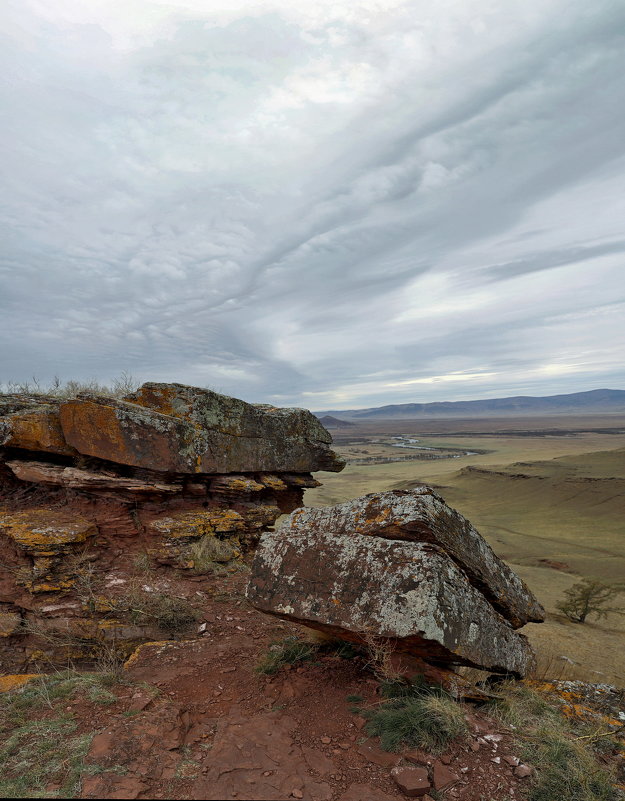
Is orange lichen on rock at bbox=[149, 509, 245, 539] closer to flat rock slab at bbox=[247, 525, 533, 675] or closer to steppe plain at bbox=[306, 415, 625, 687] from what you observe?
flat rock slab at bbox=[247, 525, 533, 675]

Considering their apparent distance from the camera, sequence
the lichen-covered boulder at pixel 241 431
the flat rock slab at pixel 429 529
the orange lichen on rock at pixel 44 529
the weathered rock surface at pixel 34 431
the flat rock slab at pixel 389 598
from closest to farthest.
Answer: the flat rock slab at pixel 389 598 < the flat rock slab at pixel 429 529 < the orange lichen on rock at pixel 44 529 < the weathered rock surface at pixel 34 431 < the lichen-covered boulder at pixel 241 431

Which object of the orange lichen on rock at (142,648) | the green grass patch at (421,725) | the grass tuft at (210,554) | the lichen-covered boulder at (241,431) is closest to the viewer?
the green grass patch at (421,725)

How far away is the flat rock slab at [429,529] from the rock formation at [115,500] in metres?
4.00

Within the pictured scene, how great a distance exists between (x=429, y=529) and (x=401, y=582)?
0.73 meters

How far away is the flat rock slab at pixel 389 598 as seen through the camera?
13.2 ft

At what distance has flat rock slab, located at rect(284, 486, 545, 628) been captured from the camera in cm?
474

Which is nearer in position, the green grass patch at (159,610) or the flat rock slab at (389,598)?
the flat rock slab at (389,598)

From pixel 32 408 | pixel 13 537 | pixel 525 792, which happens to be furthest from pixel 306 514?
pixel 32 408

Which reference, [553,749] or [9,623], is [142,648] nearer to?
[9,623]

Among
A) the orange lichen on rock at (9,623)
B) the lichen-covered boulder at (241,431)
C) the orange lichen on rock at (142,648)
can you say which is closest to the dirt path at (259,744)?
the orange lichen on rock at (142,648)

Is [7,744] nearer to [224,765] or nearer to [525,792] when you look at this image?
[224,765]

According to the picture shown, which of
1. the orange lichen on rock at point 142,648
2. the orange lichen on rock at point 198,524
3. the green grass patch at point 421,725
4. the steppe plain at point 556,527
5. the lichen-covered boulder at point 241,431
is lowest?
the steppe plain at point 556,527

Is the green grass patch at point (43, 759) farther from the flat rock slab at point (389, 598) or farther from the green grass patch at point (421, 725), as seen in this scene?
the green grass patch at point (421, 725)

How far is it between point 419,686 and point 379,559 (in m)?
1.34
